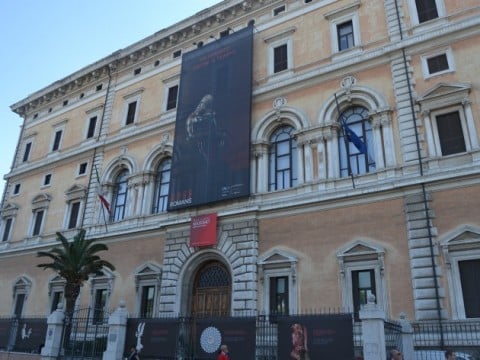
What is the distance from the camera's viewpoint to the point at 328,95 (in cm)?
1916

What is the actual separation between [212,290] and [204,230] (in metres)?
2.56

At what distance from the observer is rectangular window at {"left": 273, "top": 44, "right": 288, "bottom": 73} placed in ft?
70.2

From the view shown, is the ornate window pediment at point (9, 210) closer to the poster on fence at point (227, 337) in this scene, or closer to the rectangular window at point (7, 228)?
the rectangular window at point (7, 228)

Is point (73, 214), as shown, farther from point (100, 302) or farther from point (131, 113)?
point (131, 113)

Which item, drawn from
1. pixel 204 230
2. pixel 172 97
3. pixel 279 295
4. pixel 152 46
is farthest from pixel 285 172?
pixel 152 46

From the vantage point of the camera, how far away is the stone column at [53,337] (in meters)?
16.1

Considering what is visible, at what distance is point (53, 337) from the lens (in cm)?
1639

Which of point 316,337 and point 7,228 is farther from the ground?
point 7,228

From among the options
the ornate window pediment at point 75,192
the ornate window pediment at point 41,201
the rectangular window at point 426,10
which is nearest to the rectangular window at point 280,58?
the rectangular window at point 426,10

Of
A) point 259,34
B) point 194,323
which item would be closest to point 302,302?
point 194,323

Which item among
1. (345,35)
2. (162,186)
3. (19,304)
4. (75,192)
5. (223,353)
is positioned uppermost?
(345,35)

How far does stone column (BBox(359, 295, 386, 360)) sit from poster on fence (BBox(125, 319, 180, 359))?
5957 mm

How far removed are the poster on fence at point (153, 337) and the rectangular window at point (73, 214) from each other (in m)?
12.2

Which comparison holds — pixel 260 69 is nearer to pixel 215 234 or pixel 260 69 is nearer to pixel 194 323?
pixel 215 234
